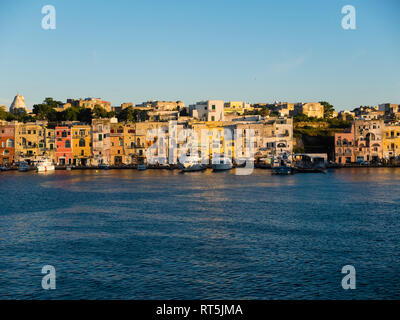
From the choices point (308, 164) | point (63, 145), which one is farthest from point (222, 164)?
point (63, 145)

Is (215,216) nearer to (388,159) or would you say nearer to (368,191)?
(368,191)

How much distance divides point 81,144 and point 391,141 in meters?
70.5

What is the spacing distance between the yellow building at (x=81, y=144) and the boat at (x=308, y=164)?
1854 inches

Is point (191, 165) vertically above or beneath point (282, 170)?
above

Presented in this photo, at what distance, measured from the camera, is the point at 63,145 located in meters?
112

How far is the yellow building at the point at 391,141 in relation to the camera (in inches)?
4281

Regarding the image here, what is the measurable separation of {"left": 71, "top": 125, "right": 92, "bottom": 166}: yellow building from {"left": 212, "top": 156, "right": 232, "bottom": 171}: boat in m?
29.7

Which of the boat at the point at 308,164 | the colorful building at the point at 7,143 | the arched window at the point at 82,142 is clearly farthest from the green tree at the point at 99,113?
the boat at the point at 308,164

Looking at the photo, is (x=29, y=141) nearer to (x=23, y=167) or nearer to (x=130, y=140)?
(x=23, y=167)

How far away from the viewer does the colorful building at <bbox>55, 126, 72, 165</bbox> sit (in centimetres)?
11112

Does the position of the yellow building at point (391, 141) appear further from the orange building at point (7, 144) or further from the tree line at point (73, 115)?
the orange building at point (7, 144)

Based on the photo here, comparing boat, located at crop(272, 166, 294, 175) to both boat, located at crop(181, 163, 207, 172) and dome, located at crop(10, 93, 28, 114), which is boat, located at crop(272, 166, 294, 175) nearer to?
boat, located at crop(181, 163, 207, 172)

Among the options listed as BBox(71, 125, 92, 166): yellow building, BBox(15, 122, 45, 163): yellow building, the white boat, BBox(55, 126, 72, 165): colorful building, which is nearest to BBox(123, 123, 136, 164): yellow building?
BBox(71, 125, 92, 166): yellow building
